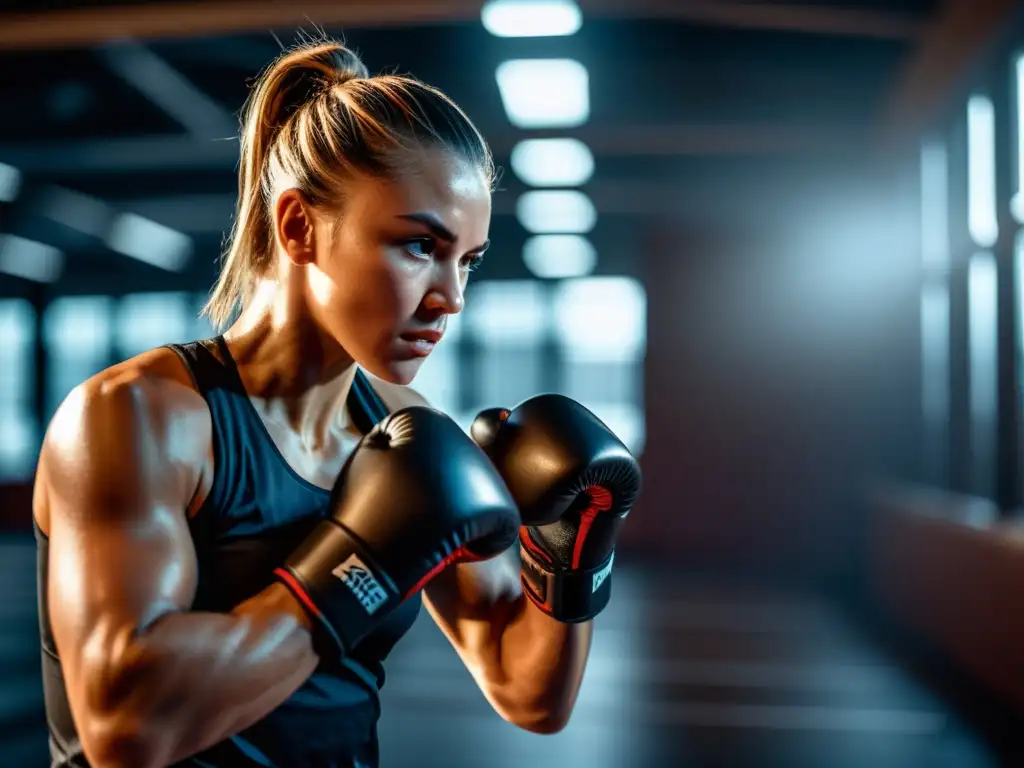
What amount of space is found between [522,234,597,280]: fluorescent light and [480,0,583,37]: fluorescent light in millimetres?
4239

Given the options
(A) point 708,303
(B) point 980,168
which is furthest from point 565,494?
(A) point 708,303

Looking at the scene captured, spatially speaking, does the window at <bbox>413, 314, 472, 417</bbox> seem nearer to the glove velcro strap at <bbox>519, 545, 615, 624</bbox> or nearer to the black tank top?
the glove velcro strap at <bbox>519, 545, 615, 624</bbox>

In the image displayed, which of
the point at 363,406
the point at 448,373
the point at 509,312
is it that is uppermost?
the point at 509,312

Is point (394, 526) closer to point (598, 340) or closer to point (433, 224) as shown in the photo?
point (433, 224)

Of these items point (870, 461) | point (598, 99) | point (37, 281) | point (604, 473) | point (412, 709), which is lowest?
point (412, 709)

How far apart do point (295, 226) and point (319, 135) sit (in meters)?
0.10

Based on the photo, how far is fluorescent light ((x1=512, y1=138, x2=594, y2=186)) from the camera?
5879 millimetres

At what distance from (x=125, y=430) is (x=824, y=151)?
235 inches

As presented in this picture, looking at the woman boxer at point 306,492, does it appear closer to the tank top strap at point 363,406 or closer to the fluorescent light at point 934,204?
the tank top strap at point 363,406

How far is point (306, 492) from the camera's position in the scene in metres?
Result: 0.95

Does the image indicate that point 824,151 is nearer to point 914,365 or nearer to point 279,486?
point 914,365

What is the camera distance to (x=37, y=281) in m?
9.12

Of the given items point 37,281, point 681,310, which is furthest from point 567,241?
point 37,281

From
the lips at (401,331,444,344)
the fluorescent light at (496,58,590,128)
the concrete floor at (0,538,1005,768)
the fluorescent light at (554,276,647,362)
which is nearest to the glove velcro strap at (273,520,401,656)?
the lips at (401,331,444,344)
